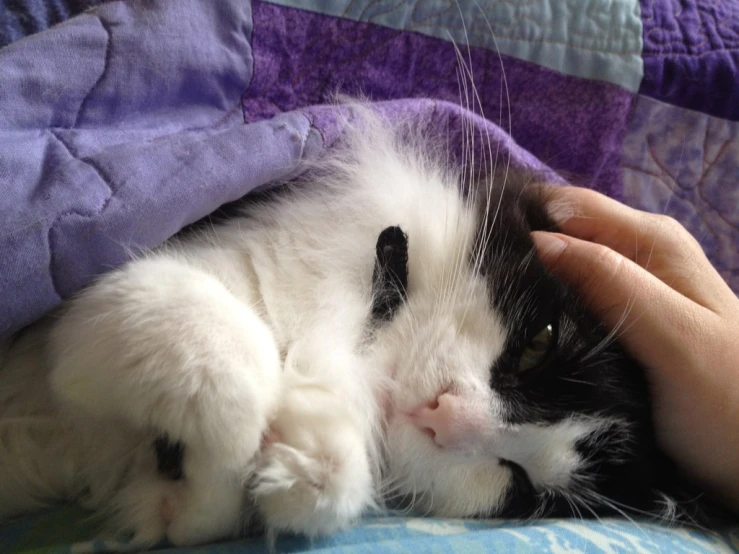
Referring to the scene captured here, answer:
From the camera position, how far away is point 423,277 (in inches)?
32.2

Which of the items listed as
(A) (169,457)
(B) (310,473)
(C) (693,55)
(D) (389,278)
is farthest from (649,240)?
(A) (169,457)

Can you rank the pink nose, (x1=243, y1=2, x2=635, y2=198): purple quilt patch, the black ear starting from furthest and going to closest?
1. (x1=243, y1=2, x2=635, y2=198): purple quilt patch
2. the black ear
3. the pink nose

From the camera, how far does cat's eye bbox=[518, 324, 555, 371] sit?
2.51 feet

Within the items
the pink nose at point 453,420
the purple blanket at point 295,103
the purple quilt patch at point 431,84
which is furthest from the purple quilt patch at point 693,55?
the pink nose at point 453,420

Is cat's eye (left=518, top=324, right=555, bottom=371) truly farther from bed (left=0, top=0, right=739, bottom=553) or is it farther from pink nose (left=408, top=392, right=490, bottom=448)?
bed (left=0, top=0, right=739, bottom=553)

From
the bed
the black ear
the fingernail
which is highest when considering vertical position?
the bed

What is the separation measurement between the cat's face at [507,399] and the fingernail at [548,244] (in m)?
0.03

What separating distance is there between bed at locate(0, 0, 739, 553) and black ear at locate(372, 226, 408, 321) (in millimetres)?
198

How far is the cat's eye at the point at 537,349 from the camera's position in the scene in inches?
30.2

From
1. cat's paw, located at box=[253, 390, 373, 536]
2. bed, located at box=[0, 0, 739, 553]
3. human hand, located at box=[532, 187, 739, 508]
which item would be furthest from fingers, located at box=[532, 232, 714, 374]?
cat's paw, located at box=[253, 390, 373, 536]

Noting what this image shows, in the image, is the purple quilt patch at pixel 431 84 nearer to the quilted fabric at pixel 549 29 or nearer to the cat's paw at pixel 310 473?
the quilted fabric at pixel 549 29

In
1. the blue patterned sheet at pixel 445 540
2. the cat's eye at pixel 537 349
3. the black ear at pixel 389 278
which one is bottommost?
the blue patterned sheet at pixel 445 540

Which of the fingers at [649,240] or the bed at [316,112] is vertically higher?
the bed at [316,112]

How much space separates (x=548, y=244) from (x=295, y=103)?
525mm
